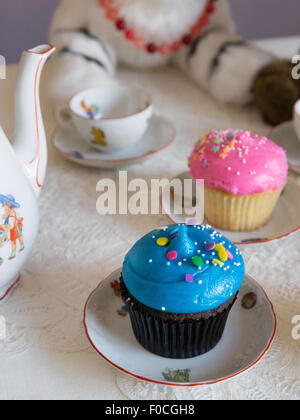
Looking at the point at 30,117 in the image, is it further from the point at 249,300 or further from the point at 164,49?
the point at 164,49

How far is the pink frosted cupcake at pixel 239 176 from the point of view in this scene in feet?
2.37

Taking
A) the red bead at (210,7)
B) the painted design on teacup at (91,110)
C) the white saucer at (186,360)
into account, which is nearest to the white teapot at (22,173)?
the white saucer at (186,360)

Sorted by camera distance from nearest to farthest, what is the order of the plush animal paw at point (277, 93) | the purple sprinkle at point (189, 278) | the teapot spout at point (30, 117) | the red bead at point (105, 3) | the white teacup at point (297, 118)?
the purple sprinkle at point (189, 278), the teapot spout at point (30, 117), the white teacup at point (297, 118), the plush animal paw at point (277, 93), the red bead at point (105, 3)

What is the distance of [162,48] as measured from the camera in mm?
1183

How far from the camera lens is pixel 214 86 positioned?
111 centimetres

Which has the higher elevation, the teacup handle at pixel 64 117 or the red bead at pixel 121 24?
the red bead at pixel 121 24

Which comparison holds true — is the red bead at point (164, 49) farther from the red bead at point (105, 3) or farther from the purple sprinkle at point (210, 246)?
the purple sprinkle at point (210, 246)

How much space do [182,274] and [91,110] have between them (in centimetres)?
52

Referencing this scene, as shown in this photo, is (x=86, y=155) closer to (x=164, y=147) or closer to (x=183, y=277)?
(x=164, y=147)

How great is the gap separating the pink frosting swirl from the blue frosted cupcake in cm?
17

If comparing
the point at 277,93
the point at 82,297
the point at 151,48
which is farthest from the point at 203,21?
the point at 82,297

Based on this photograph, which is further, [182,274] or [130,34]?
[130,34]

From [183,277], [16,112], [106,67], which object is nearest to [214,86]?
[106,67]

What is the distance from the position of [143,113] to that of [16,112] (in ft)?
0.99
